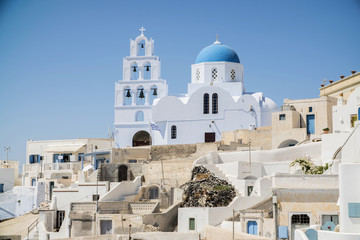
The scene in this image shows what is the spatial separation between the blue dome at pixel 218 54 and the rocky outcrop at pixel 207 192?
11967 mm

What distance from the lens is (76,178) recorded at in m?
35.5

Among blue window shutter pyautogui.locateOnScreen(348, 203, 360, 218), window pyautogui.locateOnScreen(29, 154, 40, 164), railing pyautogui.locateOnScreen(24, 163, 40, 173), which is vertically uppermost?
window pyautogui.locateOnScreen(29, 154, 40, 164)

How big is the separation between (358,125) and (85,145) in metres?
24.4

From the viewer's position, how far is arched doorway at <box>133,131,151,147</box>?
39156mm

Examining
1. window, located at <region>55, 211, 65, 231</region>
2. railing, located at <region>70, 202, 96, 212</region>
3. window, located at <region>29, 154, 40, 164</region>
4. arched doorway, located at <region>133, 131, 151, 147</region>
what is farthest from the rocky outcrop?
window, located at <region>29, 154, 40, 164</region>

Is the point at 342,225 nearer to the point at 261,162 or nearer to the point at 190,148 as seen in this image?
the point at 261,162

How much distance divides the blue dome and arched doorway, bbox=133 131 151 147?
18.6ft

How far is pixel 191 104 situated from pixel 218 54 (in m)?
3.83

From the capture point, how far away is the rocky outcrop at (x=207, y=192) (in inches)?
1006

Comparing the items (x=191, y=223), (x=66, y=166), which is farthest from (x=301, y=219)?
(x=66, y=166)

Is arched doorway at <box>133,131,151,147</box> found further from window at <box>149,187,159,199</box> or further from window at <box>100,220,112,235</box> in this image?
window at <box>100,220,112,235</box>

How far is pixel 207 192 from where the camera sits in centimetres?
2592

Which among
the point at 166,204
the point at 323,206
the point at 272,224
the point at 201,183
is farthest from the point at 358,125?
the point at 166,204

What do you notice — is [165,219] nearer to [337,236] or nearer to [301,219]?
[301,219]
